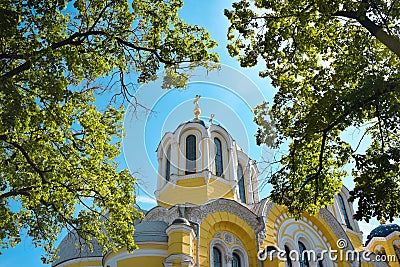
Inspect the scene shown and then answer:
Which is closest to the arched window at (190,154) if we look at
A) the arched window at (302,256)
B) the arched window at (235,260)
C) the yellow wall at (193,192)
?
the yellow wall at (193,192)

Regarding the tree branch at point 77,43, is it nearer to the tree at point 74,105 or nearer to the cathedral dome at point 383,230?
the tree at point 74,105

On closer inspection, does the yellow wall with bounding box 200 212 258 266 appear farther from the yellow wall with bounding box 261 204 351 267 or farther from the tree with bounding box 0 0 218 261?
the tree with bounding box 0 0 218 261

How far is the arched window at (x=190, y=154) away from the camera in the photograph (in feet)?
62.9

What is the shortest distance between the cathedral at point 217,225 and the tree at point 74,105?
3.73 m

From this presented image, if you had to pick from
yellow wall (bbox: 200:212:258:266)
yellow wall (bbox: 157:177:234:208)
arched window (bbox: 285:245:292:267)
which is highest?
yellow wall (bbox: 157:177:234:208)

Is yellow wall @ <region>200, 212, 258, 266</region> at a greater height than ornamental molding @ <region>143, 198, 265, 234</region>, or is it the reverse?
ornamental molding @ <region>143, 198, 265, 234</region>

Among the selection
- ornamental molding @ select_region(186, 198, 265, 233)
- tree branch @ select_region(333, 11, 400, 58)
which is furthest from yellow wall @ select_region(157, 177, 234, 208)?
tree branch @ select_region(333, 11, 400, 58)

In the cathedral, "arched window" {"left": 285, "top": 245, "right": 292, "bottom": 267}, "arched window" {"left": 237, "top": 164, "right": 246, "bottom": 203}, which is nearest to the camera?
the cathedral

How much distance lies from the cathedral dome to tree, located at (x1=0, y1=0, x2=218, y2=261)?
67.9ft

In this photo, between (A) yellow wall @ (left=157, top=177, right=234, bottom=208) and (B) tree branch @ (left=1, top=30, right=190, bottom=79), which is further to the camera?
(A) yellow wall @ (left=157, top=177, right=234, bottom=208)

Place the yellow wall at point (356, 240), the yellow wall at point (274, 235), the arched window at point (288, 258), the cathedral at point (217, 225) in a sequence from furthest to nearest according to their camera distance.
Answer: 1. the yellow wall at point (356, 240)
2. the arched window at point (288, 258)
3. the yellow wall at point (274, 235)
4. the cathedral at point (217, 225)

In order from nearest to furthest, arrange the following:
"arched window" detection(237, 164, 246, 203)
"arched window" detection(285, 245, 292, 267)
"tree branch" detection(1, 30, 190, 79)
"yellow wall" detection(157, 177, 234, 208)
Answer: "tree branch" detection(1, 30, 190, 79) < "arched window" detection(285, 245, 292, 267) < "yellow wall" detection(157, 177, 234, 208) < "arched window" detection(237, 164, 246, 203)

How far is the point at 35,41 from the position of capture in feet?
26.8

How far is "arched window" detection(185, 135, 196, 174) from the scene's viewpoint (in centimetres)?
1917
